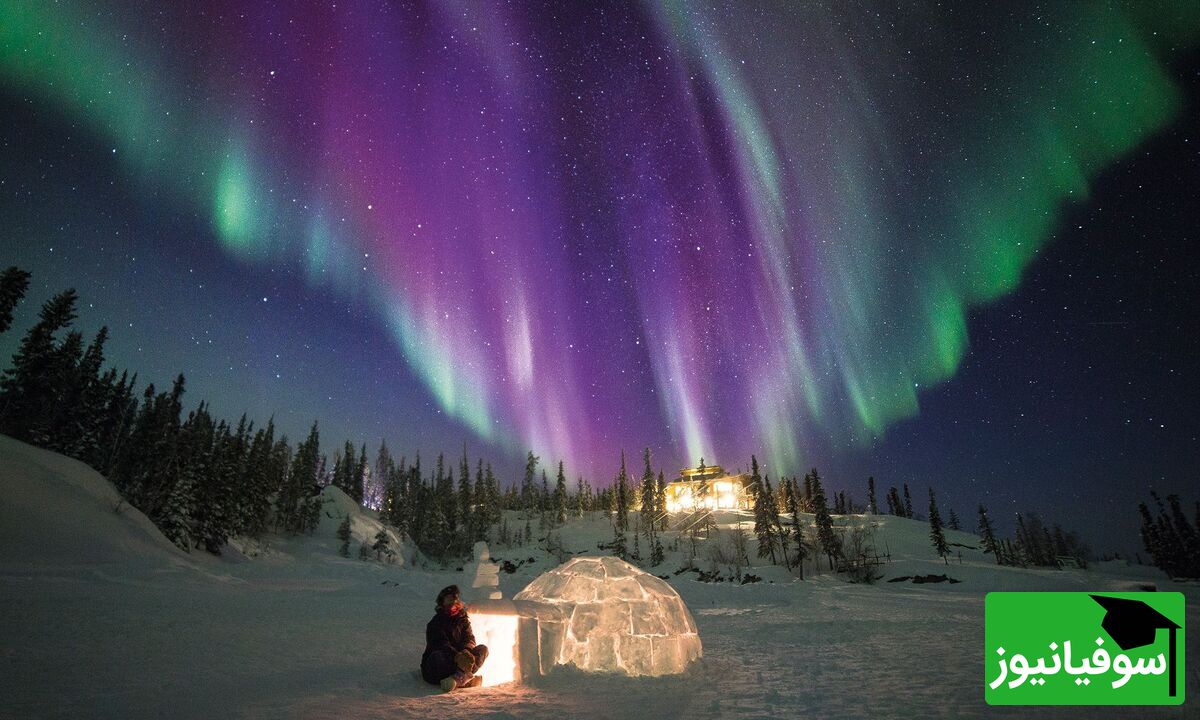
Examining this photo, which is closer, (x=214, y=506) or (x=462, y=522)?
(x=214, y=506)

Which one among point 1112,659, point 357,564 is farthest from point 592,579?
point 357,564

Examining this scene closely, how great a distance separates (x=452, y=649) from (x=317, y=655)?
5.91m

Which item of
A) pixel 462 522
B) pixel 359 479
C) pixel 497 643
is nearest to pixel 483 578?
pixel 497 643

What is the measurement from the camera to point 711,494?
11606 cm

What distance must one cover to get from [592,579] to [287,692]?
698 cm

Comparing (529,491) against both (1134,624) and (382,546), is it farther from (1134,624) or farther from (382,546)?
(1134,624)

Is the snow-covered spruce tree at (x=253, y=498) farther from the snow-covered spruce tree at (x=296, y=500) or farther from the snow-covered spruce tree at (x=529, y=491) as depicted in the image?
the snow-covered spruce tree at (x=529, y=491)

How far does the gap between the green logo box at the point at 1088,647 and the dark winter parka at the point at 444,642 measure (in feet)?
28.1

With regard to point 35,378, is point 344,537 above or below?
below

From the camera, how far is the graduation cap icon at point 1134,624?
6.69 m

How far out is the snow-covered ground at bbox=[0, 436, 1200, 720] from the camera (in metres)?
7.90

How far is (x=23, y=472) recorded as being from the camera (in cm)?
3128

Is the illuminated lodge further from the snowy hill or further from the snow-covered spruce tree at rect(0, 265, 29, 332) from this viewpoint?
the snow-covered spruce tree at rect(0, 265, 29, 332)

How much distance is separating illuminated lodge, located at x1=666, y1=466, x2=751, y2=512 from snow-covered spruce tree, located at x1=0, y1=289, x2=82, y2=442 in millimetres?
99791
